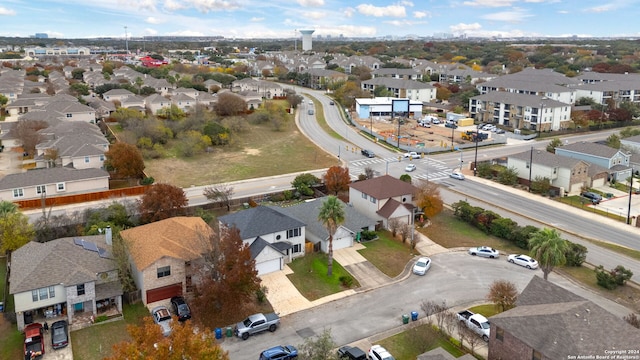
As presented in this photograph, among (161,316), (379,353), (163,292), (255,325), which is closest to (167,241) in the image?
(163,292)

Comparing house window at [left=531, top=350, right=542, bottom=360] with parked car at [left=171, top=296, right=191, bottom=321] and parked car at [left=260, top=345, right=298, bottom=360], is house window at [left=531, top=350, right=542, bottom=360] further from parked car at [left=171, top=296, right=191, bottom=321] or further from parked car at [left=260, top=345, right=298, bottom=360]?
parked car at [left=171, top=296, right=191, bottom=321]

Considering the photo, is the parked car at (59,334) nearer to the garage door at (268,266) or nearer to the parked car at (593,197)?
the garage door at (268,266)

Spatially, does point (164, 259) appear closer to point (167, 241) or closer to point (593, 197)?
point (167, 241)

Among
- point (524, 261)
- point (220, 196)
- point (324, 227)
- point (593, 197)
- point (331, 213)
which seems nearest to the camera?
point (331, 213)

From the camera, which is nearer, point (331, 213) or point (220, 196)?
point (331, 213)

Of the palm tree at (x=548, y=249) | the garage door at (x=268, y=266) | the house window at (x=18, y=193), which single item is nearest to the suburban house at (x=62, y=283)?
the garage door at (x=268, y=266)

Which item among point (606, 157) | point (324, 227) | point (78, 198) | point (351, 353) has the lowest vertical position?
point (351, 353)

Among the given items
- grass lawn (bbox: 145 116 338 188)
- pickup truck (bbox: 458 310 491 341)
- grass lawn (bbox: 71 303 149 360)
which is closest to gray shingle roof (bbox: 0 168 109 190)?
grass lawn (bbox: 145 116 338 188)
